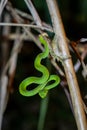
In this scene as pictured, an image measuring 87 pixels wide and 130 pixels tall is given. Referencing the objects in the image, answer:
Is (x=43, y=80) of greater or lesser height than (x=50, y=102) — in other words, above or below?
above

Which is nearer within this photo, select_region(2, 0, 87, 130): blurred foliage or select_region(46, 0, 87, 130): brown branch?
select_region(46, 0, 87, 130): brown branch

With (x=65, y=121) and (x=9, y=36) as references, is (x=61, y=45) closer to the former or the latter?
(x=9, y=36)

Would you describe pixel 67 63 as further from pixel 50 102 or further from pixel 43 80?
pixel 50 102

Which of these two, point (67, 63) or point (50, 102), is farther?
point (50, 102)

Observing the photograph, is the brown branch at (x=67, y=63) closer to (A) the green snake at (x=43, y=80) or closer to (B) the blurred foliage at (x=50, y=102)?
(A) the green snake at (x=43, y=80)

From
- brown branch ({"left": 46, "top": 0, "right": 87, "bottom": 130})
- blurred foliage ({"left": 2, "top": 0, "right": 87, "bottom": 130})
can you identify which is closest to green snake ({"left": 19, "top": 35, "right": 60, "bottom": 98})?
brown branch ({"left": 46, "top": 0, "right": 87, "bottom": 130})

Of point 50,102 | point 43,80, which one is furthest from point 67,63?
point 50,102

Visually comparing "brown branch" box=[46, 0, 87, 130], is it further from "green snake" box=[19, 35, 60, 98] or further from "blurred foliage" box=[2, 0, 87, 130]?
"blurred foliage" box=[2, 0, 87, 130]

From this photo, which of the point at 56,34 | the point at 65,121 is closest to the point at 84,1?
the point at 65,121
